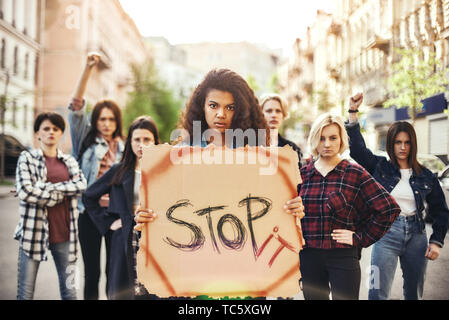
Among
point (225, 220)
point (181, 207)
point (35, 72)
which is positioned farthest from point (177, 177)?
point (35, 72)

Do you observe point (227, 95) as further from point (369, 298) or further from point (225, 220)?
point (369, 298)

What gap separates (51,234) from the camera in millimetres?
2918

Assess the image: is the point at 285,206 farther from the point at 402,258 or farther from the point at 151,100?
the point at 151,100

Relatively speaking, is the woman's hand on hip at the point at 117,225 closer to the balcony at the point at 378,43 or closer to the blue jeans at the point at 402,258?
the blue jeans at the point at 402,258

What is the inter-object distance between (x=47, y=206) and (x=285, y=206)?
199cm

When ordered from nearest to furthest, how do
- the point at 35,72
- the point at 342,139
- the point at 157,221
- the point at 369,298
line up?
the point at 157,221 → the point at 342,139 → the point at 369,298 → the point at 35,72

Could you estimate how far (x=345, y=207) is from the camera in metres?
2.20

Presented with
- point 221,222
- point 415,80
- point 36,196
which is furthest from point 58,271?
point 415,80

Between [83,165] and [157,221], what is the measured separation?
174cm

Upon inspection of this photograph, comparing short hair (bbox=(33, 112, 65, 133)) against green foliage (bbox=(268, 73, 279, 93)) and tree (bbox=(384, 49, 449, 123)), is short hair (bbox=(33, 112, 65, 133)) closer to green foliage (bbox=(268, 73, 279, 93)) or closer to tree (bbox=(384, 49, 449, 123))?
tree (bbox=(384, 49, 449, 123))

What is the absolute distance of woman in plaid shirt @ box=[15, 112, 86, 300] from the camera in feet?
9.24

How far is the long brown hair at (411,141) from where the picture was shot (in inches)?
93.4

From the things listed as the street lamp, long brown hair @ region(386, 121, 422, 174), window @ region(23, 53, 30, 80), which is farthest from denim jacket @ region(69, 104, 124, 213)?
long brown hair @ region(386, 121, 422, 174)

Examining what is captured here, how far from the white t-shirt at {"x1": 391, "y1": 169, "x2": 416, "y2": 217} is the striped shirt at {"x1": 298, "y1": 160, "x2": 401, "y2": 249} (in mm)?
244
